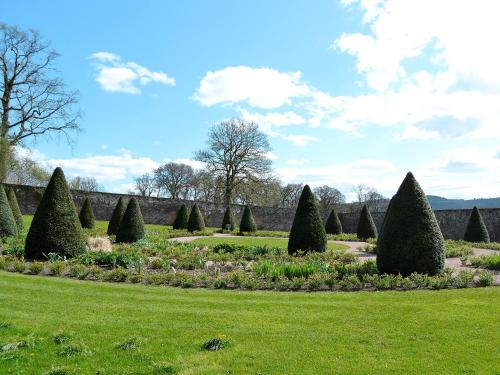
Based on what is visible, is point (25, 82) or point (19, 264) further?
point (25, 82)

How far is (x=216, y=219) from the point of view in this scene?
39469 mm

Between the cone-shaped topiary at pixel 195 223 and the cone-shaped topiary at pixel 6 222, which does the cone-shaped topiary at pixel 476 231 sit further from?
the cone-shaped topiary at pixel 6 222

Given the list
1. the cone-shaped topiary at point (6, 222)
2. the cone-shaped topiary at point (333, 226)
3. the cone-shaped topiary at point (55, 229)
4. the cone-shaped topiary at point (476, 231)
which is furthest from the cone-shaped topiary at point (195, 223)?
the cone-shaped topiary at point (55, 229)

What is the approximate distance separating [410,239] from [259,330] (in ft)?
18.1

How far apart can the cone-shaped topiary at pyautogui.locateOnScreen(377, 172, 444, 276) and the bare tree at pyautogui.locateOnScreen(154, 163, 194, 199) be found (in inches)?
1924

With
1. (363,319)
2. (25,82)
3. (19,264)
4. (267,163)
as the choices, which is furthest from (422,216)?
(267,163)

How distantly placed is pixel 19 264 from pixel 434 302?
9118 millimetres

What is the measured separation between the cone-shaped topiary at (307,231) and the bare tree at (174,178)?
44.0 meters

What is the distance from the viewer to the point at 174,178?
195 ft

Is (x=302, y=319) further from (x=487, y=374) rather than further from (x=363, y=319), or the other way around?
(x=487, y=374)

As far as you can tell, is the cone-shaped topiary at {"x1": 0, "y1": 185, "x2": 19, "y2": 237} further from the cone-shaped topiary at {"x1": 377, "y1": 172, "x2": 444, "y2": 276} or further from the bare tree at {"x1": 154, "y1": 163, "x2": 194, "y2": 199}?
the bare tree at {"x1": 154, "y1": 163, "x2": 194, "y2": 199}

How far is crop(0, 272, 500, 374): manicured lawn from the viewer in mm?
4613

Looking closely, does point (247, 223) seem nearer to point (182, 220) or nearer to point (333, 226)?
point (182, 220)

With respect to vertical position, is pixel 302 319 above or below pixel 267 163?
below
